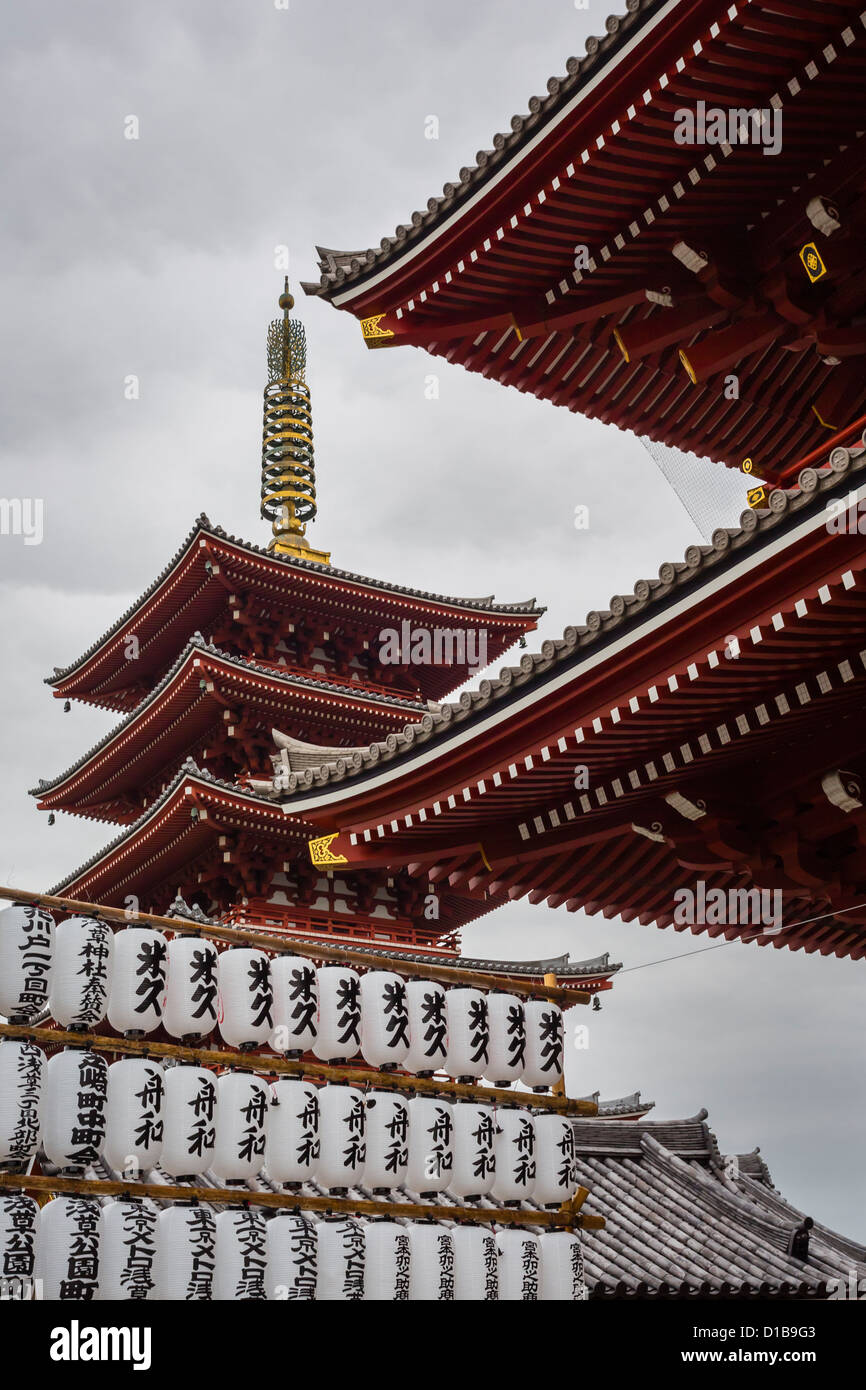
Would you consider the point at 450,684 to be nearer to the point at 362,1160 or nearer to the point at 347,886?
the point at 347,886

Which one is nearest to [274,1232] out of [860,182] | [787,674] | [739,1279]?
[787,674]

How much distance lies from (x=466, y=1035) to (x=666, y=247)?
6081 mm

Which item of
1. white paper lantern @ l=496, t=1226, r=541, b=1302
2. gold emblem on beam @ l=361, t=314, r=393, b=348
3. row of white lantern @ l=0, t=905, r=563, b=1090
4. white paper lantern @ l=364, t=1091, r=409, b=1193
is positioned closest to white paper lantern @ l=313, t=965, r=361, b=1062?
row of white lantern @ l=0, t=905, r=563, b=1090

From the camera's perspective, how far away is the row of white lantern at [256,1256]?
788 cm

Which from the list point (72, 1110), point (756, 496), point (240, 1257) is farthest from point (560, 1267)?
point (756, 496)

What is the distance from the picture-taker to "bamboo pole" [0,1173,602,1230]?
26.3 feet

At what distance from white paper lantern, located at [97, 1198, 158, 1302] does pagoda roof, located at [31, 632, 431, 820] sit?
13.4 meters

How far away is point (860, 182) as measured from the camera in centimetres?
972

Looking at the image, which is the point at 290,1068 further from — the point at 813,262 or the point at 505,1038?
the point at 813,262

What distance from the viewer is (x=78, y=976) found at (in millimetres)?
8609

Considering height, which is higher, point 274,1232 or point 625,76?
point 625,76

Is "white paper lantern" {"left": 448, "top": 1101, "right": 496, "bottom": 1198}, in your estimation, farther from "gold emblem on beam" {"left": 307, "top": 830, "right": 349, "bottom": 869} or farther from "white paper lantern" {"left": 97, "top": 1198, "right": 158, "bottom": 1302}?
"white paper lantern" {"left": 97, "top": 1198, "right": 158, "bottom": 1302}
